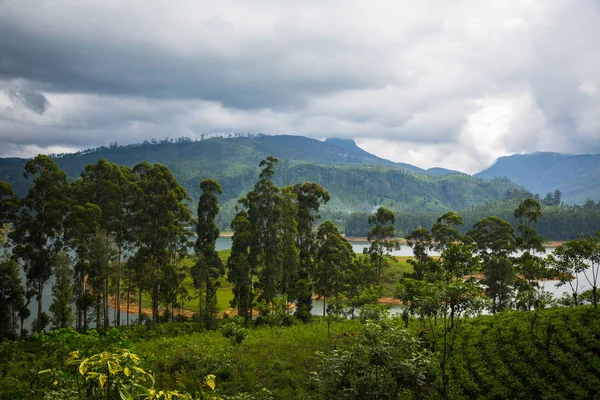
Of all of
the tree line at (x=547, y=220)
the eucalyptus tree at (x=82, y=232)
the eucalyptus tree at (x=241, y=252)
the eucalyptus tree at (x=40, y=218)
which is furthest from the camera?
the tree line at (x=547, y=220)

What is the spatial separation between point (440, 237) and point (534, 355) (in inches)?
1235

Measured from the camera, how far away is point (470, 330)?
19.7m

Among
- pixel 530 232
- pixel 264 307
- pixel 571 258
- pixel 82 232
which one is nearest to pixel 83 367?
pixel 571 258

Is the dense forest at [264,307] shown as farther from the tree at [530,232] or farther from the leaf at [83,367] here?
the tree at [530,232]

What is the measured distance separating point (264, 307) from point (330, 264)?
30.6ft

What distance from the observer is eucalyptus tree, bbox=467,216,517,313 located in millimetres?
37625

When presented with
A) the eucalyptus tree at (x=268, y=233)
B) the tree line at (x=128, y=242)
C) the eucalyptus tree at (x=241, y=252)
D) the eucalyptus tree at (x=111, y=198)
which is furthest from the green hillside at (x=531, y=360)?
the eucalyptus tree at (x=111, y=198)

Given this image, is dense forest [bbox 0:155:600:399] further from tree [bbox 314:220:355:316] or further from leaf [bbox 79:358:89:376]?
tree [bbox 314:220:355:316]

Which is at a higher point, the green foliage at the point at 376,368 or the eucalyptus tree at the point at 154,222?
the eucalyptus tree at the point at 154,222

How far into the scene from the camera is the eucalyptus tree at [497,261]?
123 feet

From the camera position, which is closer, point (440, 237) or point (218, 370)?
point (218, 370)

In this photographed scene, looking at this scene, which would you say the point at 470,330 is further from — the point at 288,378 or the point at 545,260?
the point at 288,378

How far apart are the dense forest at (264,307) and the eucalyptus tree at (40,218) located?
0.11 metres

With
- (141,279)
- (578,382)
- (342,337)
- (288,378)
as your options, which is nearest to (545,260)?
(578,382)
